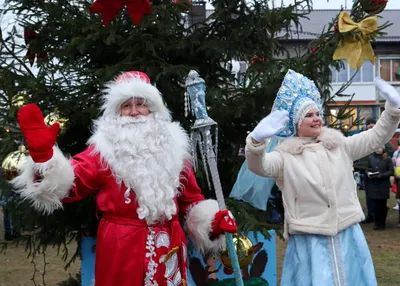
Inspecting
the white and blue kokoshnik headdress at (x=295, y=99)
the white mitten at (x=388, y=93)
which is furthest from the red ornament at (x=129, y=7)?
the white mitten at (x=388, y=93)

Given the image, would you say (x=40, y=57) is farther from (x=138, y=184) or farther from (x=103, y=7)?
(x=138, y=184)

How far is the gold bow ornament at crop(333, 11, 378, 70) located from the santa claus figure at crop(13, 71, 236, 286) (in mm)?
1433

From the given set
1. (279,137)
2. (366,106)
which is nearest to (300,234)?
(279,137)

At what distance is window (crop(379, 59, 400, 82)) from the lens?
33.7 metres

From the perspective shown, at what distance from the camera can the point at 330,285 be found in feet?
13.3

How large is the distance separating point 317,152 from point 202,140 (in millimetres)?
761

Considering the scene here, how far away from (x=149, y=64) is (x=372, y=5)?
171 centimetres

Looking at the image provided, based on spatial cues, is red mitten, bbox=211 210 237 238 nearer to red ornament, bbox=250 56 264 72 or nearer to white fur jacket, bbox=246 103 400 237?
white fur jacket, bbox=246 103 400 237

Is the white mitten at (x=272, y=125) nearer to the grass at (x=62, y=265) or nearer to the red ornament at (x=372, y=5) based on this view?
the red ornament at (x=372, y=5)

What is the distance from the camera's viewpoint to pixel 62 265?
8.66 m

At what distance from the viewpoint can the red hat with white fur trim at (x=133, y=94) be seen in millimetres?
3955

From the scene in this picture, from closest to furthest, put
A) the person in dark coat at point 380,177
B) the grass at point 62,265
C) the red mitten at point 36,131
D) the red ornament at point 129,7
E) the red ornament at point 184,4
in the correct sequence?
the red mitten at point 36,131, the red ornament at point 129,7, the red ornament at point 184,4, the grass at point 62,265, the person in dark coat at point 380,177

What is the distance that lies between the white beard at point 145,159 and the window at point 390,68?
103ft

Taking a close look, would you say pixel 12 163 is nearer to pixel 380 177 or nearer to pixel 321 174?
pixel 321 174
